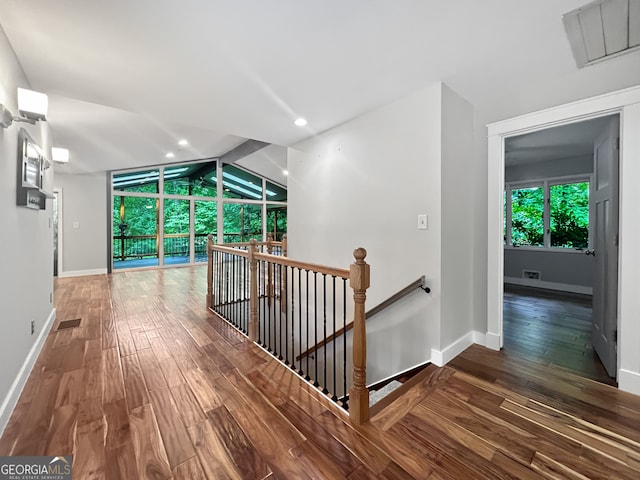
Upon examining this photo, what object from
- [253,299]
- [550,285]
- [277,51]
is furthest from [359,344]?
[550,285]

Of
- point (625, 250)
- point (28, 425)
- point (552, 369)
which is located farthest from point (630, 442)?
point (28, 425)

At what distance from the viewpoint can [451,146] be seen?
8.05 ft

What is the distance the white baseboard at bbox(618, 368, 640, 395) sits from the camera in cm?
190

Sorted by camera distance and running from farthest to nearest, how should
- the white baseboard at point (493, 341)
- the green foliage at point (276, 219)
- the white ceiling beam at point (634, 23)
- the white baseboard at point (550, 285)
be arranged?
the green foliage at point (276, 219), the white baseboard at point (550, 285), the white baseboard at point (493, 341), the white ceiling beam at point (634, 23)

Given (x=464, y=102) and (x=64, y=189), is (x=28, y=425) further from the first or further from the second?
(x=64, y=189)

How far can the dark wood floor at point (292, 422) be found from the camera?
135 centimetres

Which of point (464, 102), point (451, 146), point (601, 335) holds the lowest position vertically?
point (601, 335)

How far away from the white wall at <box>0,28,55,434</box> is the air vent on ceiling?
350 cm

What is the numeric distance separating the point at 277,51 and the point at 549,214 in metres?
5.90

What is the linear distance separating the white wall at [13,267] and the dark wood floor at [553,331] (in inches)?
149

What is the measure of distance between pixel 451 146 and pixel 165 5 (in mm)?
2258

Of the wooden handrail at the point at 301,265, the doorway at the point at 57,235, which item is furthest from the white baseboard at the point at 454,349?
the doorway at the point at 57,235

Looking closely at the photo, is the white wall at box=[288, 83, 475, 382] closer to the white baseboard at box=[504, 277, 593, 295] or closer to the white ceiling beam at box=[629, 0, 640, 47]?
the white ceiling beam at box=[629, 0, 640, 47]

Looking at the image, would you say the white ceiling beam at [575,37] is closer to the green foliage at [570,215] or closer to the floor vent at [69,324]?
the green foliage at [570,215]
